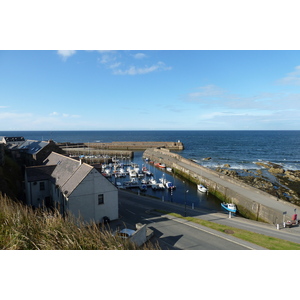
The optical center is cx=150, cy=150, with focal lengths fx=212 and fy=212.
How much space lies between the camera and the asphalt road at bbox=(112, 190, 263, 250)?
18641mm

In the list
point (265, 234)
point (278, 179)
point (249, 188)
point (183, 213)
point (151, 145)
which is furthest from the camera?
point (151, 145)

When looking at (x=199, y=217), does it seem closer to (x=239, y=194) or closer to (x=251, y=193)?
(x=239, y=194)

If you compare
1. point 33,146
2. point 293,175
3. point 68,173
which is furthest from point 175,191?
point 293,175

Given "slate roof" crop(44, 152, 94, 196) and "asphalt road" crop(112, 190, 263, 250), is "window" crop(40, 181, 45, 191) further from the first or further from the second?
"asphalt road" crop(112, 190, 263, 250)

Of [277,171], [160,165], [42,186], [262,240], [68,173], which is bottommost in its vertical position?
[277,171]

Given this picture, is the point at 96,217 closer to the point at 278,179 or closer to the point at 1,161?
the point at 1,161

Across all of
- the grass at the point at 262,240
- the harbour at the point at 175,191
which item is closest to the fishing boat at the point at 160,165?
the harbour at the point at 175,191

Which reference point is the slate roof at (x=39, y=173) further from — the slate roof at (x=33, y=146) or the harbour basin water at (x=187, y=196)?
the harbour basin water at (x=187, y=196)

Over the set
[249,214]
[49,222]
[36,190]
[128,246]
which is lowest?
[249,214]

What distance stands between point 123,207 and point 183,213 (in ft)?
28.1

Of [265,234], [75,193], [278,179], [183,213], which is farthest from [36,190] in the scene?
[278,179]

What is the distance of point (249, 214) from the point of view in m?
34.1

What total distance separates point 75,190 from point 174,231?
11.4 meters

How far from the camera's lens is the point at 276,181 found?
55.0m
